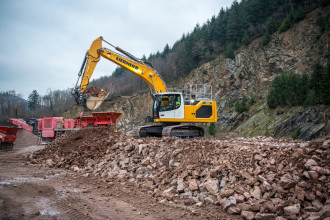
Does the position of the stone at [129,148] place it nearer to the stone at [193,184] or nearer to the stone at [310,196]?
the stone at [193,184]

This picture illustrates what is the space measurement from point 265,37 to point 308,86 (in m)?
14.9

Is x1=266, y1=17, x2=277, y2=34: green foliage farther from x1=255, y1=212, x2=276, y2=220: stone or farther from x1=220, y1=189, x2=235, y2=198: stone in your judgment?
x1=255, y1=212, x2=276, y2=220: stone

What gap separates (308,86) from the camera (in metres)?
25.0

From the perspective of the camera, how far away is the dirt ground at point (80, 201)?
4.51 metres

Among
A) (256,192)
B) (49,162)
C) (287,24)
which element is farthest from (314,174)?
(287,24)

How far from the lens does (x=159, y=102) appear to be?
38.0 feet

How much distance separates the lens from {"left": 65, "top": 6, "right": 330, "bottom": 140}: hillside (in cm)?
2317

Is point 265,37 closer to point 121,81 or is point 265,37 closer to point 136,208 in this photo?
point 136,208

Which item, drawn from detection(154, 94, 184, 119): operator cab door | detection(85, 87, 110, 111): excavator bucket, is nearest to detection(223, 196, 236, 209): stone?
detection(154, 94, 184, 119): operator cab door

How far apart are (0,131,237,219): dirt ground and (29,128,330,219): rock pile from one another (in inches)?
15.3

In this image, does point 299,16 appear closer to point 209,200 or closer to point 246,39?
point 246,39

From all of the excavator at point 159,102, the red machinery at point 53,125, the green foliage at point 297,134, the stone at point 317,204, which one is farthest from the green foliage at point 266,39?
the stone at point 317,204

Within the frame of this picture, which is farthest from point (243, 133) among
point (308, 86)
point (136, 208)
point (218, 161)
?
point (136, 208)

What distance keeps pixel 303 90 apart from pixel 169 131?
21.2m
